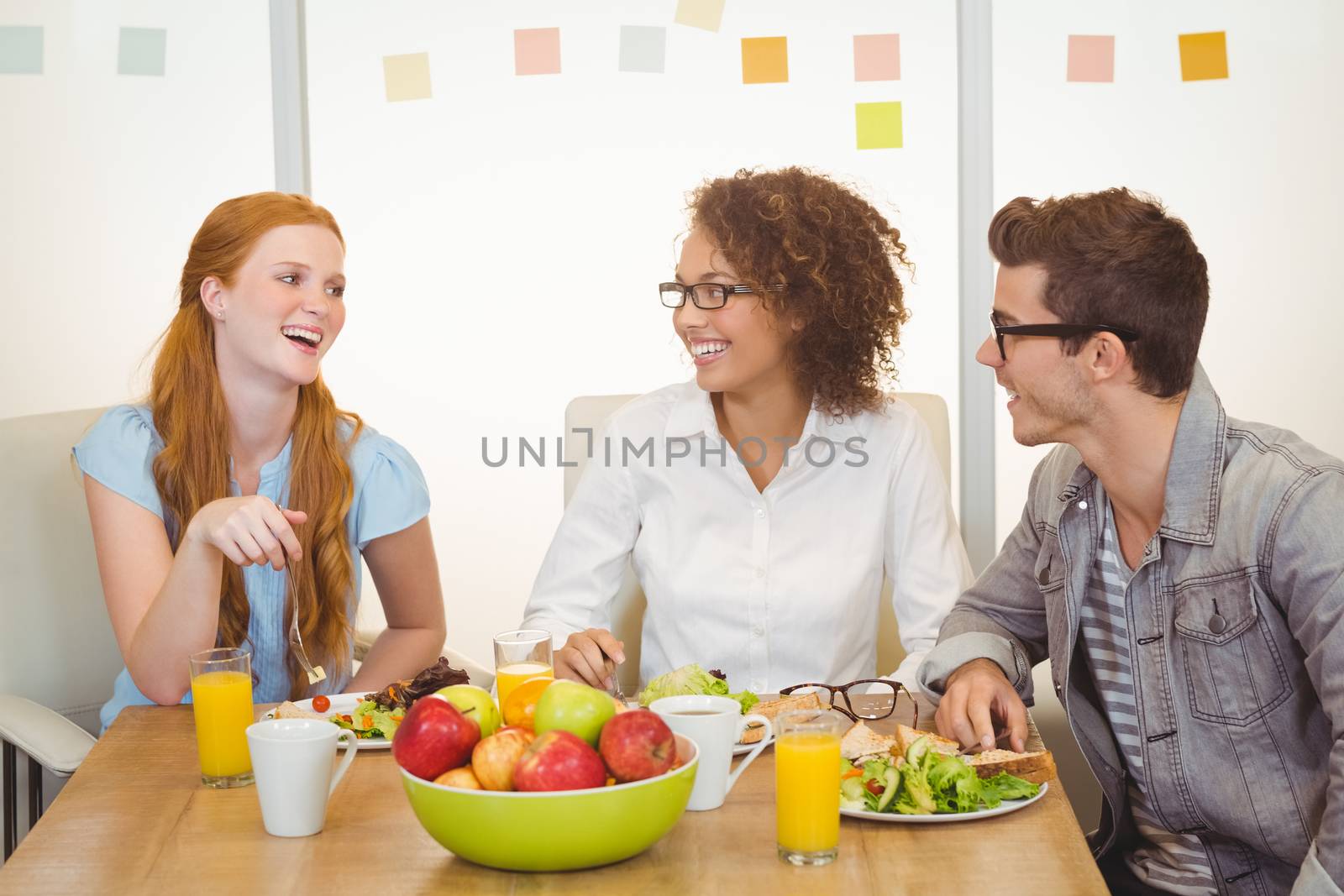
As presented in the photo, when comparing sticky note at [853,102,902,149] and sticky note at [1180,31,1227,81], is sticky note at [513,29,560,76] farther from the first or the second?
sticky note at [1180,31,1227,81]

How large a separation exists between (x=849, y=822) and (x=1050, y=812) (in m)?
0.21

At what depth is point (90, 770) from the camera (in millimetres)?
1531

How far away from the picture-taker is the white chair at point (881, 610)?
2.47 meters

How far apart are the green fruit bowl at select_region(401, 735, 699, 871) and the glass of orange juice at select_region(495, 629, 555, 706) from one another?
0.99 feet

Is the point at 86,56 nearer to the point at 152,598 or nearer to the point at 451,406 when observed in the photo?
the point at 451,406

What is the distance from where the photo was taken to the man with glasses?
1.57 m

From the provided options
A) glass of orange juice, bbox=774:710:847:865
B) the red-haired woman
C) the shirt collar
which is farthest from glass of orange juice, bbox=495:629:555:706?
the shirt collar

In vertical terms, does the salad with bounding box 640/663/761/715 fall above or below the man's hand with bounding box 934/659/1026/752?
above

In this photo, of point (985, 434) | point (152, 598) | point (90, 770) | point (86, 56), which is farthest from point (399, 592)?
point (86, 56)

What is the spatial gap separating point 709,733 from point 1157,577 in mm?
674

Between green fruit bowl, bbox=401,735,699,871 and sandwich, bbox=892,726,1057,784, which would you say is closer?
green fruit bowl, bbox=401,735,699,871

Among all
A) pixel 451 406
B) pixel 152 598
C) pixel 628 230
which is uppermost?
pixel 628 230

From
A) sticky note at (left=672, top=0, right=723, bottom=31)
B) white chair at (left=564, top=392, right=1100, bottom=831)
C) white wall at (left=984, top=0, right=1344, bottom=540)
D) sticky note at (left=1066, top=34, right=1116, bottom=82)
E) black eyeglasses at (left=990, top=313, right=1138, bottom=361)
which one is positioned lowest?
white chair at (left=564, top=392, right=1100, bottom=831)

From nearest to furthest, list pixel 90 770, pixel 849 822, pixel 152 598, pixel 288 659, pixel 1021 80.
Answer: pixel 849 822
pixel 90 770
pixel 152 598
pixel 288 659
pixel 1021 80
